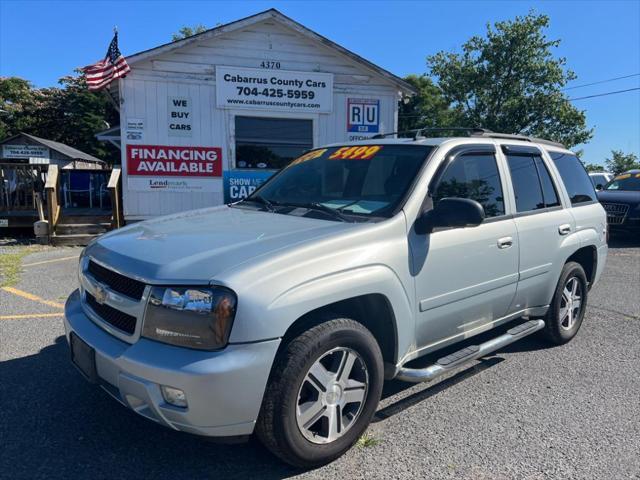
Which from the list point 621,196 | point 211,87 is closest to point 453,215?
point 211,87

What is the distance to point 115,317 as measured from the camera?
272 centimetres

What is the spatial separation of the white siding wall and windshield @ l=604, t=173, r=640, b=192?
6.95 metres

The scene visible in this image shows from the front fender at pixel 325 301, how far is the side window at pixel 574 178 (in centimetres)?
268

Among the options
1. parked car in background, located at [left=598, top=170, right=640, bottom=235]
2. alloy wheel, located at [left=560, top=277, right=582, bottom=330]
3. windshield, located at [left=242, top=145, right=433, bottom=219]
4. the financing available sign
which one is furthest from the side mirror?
parked car in background, located at [left=598, top=170, right=640, bottom=235]

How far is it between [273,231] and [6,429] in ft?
6.74

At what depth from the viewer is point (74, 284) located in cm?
690

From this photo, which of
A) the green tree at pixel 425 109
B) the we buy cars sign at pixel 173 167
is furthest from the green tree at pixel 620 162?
the we buy cars sign at pixel 173 167

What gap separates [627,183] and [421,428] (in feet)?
41.9

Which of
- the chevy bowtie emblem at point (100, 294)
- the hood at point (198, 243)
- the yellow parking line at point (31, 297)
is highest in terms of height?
the hood at point (198, 243)

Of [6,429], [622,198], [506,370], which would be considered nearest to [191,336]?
[6,429]

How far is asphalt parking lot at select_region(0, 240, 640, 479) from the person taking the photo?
2.75m

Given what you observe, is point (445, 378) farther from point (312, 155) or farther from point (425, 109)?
point (425, 109)

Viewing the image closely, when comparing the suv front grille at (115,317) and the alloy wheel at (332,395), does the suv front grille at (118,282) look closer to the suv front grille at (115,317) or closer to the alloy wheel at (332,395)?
the suv front grille at (115,317)

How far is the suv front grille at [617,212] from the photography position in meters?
11.9
